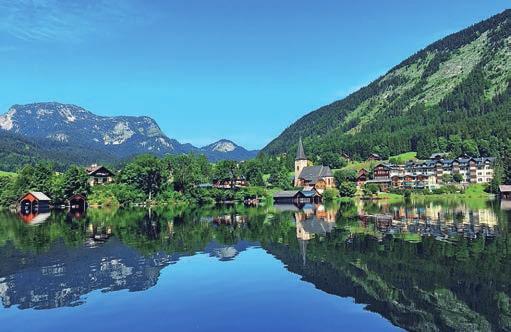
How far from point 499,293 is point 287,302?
35.1ft

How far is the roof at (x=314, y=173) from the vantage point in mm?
156188

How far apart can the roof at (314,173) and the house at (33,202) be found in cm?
8490

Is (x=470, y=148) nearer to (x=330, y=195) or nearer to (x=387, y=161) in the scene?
(x=387, y=161)

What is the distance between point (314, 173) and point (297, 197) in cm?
3270

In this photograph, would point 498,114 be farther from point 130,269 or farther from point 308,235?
point 130,269

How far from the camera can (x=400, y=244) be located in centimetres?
3925

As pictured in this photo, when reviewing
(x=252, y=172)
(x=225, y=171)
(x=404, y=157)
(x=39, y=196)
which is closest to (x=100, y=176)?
(x=39, y=196)

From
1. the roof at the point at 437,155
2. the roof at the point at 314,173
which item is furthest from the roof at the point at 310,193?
the roof at the point at 437,155

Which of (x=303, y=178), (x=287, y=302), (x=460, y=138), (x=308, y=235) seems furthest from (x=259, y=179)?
(x=287, y=302)

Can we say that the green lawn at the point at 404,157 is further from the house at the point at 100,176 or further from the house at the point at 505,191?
the house at the point at 100,176

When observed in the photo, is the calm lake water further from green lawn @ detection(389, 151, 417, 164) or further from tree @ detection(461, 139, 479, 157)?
green lawn @ detection(389, 151, 417, 164)

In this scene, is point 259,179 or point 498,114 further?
point 498,114

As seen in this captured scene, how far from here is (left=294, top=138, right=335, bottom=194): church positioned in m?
154

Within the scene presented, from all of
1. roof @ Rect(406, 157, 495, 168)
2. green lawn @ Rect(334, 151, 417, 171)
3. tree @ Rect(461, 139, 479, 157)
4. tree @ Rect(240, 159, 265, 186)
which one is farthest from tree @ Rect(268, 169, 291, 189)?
tree @ Rect(461, 139, 479, 157)
